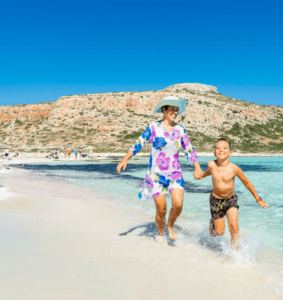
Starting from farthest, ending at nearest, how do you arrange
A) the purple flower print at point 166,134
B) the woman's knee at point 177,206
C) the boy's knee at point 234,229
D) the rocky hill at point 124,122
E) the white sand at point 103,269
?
the rocky hill at point 124,122 < the purple flower print at point 166,134 < the woman's knee at point 177,206 < the boy's knee at point 234,229 < the white sand at point 103,269

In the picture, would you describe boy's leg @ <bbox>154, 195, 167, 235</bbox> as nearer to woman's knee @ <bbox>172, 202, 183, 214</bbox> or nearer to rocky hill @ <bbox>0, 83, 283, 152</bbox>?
woman's knee @ <bbox>172, 202, 183, 214</bbox>

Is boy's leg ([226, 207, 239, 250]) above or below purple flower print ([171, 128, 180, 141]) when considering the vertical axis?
below

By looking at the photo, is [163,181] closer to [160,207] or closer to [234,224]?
[160,207]

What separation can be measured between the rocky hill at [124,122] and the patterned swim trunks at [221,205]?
5100cm

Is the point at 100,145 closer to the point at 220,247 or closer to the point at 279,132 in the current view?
the point at 279,132

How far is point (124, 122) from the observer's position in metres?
68.0

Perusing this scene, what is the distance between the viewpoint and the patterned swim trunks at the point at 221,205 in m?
3.64

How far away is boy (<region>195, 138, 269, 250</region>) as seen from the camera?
3578mm

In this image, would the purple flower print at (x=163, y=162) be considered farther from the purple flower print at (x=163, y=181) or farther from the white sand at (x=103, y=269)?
the white sand at (x=103, y=269)

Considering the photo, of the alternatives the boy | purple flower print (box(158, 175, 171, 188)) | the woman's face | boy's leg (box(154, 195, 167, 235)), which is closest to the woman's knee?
boy's leg (box(154, 195, 167, 235))

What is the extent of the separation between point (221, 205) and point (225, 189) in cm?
22

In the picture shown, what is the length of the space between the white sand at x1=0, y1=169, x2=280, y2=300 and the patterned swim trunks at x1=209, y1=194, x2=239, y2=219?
58cm

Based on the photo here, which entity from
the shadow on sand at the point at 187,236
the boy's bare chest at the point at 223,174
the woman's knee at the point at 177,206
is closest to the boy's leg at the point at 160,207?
the woman's knee at the point at 177,206

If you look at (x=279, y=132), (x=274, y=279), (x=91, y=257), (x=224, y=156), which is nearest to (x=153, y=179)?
(x=224, y=156)
